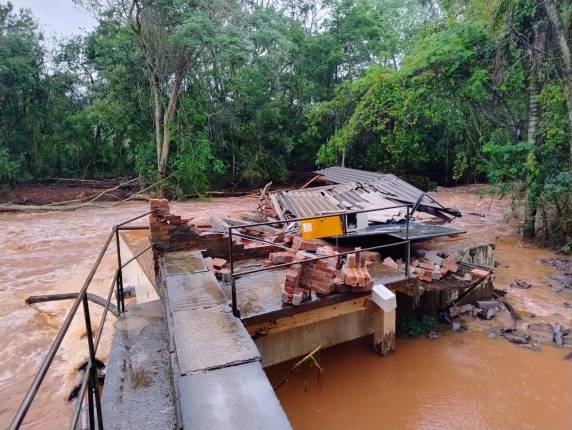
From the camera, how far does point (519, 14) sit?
9.10 meters

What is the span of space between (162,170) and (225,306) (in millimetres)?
14979

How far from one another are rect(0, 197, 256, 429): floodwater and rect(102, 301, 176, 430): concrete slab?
4.70 feet

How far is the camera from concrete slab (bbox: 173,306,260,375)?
10.4 ft

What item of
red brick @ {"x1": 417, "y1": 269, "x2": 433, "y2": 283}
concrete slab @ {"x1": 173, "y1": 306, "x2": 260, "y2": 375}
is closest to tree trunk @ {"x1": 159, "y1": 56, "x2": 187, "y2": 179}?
red brick @ {"x1": 417, "y1": 269, "x2": 433, "y2": 283}

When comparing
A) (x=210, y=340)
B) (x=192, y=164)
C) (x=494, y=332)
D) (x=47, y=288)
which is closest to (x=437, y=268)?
(x=494, y=332)

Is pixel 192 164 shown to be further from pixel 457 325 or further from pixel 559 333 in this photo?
pixel 559 333

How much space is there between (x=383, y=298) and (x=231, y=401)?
268cm

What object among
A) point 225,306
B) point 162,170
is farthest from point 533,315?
point 162,170

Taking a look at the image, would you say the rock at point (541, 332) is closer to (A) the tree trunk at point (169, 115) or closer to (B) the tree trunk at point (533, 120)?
(B) the tree trunk at point (533, 120)

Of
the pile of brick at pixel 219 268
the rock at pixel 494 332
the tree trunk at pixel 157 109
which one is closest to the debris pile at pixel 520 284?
the rock at pixel 494 332

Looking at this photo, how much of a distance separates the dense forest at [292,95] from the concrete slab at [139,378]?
29.0ft

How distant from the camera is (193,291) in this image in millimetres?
4582

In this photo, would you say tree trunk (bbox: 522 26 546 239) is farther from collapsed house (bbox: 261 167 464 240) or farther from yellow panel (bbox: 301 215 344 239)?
yellow panel (bbox: 301 215 344 239)

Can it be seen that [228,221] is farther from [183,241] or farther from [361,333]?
[361,333]
